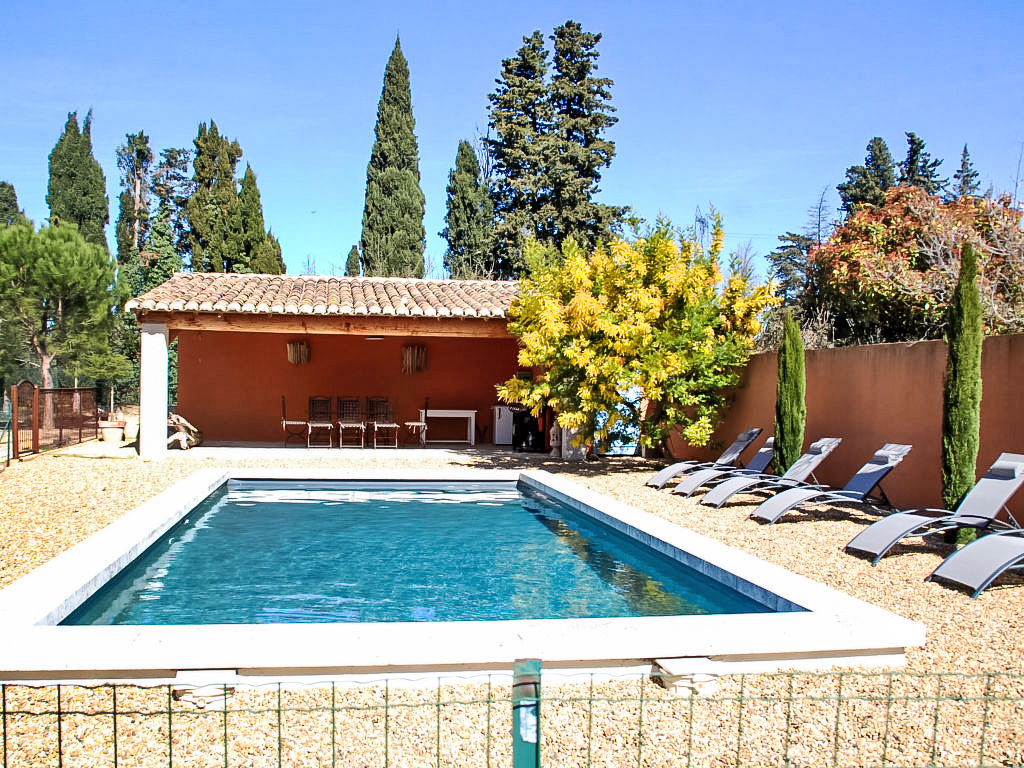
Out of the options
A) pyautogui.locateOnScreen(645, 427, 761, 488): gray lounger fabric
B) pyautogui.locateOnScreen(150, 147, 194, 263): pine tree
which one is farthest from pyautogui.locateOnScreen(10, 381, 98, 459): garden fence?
pyautogui.locateOnScreen(150, 147, 194, 263): pine tree

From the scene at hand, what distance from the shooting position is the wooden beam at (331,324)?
1488cm

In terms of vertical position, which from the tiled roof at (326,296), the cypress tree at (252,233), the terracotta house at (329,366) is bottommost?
the terracotta house at (329,366)

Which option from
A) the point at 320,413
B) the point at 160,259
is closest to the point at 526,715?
the point at 320,413

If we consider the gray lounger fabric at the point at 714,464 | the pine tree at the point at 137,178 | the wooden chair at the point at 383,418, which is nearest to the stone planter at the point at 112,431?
the wooden chair at the point at 383,418

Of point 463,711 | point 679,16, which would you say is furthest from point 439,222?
point 463,711

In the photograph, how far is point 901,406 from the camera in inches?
400

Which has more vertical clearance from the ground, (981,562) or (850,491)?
(850,491)

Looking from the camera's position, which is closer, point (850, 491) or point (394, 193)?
point (850, 491)

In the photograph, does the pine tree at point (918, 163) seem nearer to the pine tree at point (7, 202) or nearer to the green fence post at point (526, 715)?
the green fence post at point (526, 715)

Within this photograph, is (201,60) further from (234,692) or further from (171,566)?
(234,692)

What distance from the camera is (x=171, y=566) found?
308 inches

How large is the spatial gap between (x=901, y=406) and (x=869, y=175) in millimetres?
27052

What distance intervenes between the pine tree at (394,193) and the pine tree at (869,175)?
17758mm

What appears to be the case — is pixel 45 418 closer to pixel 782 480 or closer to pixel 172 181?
pixel 782 480
